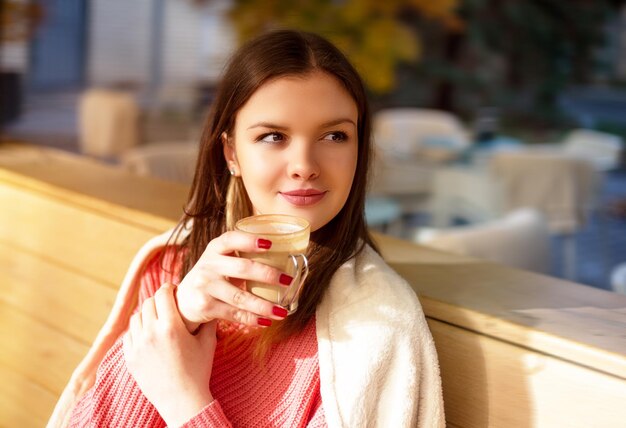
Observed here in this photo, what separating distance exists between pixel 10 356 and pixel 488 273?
128 cm

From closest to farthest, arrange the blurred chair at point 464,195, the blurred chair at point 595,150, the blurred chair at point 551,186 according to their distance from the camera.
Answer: the blurred chair at point 464,195 → the blurred chair at point 551,186 → the blurred chair at point 595,150

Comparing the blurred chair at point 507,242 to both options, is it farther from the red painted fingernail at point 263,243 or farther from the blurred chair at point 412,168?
the blurred chair at point 412,168

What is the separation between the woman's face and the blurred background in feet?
3.04

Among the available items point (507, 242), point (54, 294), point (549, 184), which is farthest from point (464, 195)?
point (54, 294)

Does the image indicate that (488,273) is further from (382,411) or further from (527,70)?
(527,70)

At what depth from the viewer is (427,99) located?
8.85 metres

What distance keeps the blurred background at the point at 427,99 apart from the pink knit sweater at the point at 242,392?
3.20 feet

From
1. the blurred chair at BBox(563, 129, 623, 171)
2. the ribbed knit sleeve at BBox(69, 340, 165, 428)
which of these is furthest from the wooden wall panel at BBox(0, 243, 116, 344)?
the blurred chair at BBox(563, 129, 623, 171)

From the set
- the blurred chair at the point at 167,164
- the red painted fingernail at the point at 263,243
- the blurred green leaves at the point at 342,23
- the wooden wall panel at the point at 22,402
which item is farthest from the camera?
the blurred green leaves at the point at 342,23

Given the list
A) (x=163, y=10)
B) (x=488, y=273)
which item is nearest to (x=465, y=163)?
(x=488, y=273)

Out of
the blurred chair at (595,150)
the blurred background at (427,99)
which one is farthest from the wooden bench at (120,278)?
the blurred chair at (595,150)

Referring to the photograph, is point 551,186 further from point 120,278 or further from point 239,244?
point 239,244

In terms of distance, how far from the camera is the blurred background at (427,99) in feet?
14.1

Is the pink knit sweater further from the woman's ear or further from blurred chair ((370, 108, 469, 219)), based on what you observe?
blurred chair ((370, 108, 469, 219))
